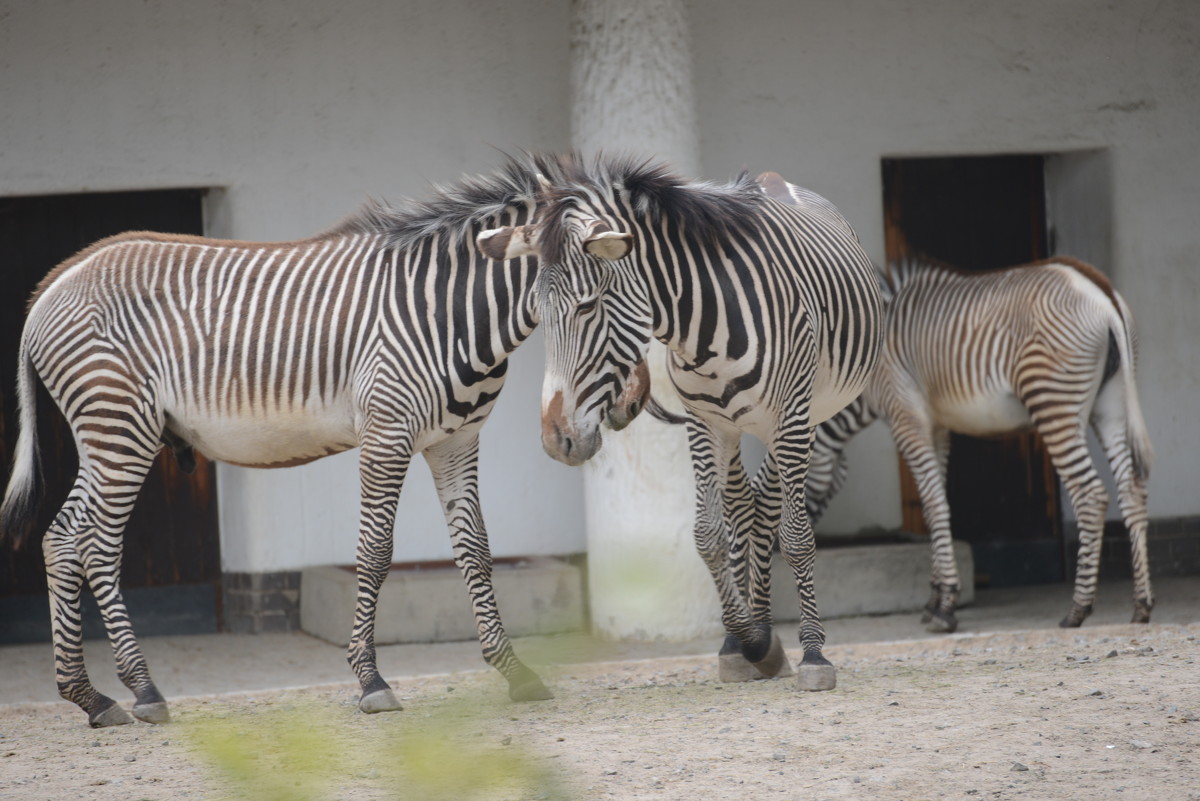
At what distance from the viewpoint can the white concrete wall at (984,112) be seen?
26.3 ft

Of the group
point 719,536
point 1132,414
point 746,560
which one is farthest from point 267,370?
point 1132,414

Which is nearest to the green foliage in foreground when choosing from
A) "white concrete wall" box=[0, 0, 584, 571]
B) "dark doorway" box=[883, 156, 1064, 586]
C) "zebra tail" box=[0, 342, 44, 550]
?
"zebra tail" box=[0, 342, 44, 550]

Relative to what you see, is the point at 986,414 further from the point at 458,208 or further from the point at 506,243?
the point at 506,243

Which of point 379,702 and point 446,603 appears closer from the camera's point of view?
point 379,702

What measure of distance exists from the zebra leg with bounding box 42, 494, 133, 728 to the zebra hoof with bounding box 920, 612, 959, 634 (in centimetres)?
416

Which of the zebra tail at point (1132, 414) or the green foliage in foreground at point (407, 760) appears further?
→ the zebra tail at point (1132, 414)

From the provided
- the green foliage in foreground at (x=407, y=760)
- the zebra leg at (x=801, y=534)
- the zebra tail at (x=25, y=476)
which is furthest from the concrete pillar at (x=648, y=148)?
the green foliage in foreground at (x=407, y=760)

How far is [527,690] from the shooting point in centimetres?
507

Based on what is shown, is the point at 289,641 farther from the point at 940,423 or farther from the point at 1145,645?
the point at 1145,645

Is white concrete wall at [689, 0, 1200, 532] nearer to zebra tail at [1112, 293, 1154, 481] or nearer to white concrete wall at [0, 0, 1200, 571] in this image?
white concrete wall at [0, 0, 1200, 571]

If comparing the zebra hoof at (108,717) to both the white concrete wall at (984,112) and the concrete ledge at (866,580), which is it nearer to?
the concrete ledge at (866,580)

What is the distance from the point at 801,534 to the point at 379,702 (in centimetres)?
172

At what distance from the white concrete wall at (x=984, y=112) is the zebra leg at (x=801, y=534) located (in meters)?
3.15

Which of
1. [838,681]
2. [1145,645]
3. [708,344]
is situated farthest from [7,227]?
[1145,645]
